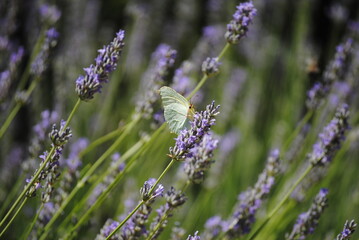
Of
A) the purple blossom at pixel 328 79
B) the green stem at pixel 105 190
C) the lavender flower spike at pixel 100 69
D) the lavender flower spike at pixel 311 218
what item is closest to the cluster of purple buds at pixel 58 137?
the lavender flower spike at pixel 100 69

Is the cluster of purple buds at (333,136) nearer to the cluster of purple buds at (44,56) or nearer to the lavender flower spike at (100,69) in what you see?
the lavender flower spike at (100,69)

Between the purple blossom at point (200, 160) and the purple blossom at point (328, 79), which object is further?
the purple blossom at point (328, 79)

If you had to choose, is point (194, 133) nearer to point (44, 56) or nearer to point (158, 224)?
point (158, 224)

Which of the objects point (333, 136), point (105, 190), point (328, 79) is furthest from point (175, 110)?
point (328, 79)

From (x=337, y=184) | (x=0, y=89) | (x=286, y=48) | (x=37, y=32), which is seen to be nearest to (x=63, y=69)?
(x=37, y=32)

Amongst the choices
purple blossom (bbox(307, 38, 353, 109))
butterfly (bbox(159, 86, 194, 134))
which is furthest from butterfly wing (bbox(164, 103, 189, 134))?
purple blossom (bbox(307, 38, 353, 109))

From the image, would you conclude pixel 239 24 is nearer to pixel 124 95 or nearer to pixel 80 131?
pixel 80 131

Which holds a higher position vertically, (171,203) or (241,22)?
(241,22)

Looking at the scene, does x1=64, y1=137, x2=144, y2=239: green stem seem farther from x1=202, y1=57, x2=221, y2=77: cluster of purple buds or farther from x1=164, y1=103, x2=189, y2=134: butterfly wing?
x1=202, y1=57, x2=221, y2=77: cluster of purple buds

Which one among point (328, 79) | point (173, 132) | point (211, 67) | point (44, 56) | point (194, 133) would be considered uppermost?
point (328, 79)
